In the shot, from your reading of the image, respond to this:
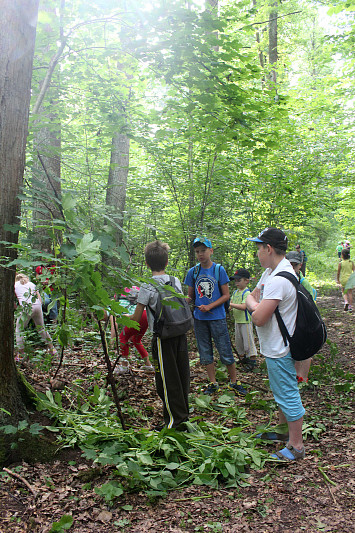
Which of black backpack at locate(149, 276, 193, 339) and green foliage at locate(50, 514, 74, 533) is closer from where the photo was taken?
green foliage at locate(50, 514, 74, 533)

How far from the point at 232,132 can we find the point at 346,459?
11.0 feet

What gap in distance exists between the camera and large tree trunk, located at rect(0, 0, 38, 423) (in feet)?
9.13

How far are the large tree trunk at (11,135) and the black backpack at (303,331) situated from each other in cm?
214

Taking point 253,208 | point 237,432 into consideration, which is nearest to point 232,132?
point 237,432

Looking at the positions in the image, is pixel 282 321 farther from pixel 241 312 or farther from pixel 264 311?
pixel 241 312

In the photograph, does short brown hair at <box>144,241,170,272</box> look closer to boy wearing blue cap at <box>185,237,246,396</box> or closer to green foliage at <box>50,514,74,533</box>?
boy wearing blue cap at <box>185,237,246,396</box>

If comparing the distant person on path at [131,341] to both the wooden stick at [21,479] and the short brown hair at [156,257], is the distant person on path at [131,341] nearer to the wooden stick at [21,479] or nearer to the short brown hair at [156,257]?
the short brown hair at [156,257]

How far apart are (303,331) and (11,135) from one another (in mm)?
2762

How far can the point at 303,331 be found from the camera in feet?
10.00

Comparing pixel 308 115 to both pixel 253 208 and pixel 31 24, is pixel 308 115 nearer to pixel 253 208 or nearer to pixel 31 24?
pixel 253 208

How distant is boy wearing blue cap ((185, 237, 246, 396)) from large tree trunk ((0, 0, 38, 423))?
2.42m

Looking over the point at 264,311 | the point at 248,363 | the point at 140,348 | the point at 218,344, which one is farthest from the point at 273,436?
the point at 248,363

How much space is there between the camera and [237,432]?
3.37 metres

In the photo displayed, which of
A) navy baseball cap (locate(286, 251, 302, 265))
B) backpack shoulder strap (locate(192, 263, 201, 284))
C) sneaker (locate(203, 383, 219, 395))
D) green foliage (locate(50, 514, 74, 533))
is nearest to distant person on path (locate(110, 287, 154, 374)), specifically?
backpack shoulder strap (locate(192, 263, 201, 284))
